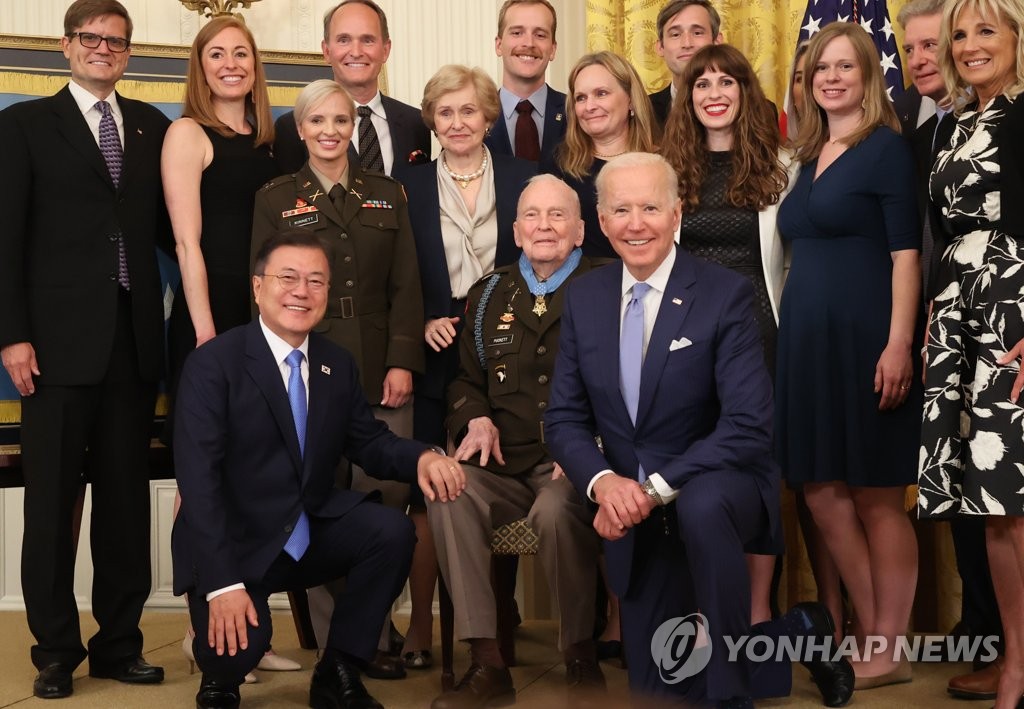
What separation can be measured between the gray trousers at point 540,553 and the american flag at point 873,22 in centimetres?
198

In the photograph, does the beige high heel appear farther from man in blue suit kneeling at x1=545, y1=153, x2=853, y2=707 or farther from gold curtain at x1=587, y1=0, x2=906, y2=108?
gold curtain at x1=587, y1=0, x2=906, y2=108

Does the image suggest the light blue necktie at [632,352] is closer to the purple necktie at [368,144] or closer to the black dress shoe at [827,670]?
the black dress shoe at [827,670]

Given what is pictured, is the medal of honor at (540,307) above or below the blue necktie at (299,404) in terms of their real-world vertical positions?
above

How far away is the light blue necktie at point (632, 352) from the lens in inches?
111

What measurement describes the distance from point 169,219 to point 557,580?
1506mm

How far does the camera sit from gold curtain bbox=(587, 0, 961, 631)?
423 cm

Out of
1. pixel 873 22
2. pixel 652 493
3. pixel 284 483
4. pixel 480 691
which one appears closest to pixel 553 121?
pixel 873 22

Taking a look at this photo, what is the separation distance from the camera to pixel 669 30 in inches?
157

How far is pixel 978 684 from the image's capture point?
10.2ft

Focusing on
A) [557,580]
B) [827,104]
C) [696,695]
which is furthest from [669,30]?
[696,695]

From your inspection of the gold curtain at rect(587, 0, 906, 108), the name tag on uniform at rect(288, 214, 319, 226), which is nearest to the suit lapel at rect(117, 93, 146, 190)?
the name tag on uniform at rect(288, 214, 319, 226)

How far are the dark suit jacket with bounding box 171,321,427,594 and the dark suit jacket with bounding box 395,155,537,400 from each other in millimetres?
457

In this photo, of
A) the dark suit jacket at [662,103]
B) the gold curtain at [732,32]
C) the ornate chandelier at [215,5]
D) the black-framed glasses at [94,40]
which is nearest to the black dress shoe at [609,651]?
the dark suit jacket at [662,103]

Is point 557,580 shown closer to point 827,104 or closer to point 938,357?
point 938,357
